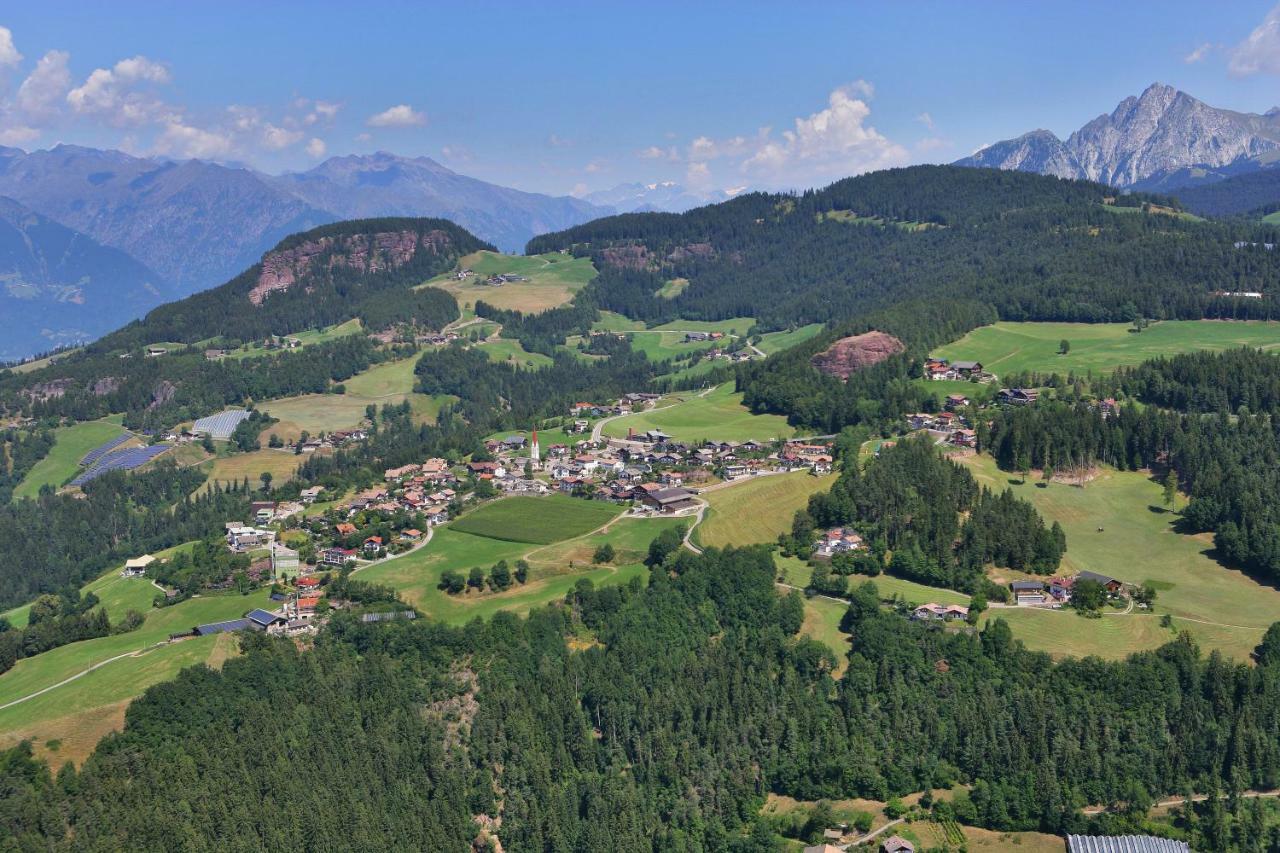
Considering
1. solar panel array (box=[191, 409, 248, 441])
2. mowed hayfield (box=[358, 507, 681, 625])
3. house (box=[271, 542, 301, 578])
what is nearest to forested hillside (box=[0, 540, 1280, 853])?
mowed hayfield (box=[358, 507, 681, 625])

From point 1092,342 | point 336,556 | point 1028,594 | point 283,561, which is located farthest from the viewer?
point 1092,342

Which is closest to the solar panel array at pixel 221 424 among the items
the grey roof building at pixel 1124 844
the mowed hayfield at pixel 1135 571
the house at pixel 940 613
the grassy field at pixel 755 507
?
the grassy field at pixel 755 507

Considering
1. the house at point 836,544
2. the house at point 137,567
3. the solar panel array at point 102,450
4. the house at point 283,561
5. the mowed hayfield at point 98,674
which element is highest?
the solar panel array at point 102,450

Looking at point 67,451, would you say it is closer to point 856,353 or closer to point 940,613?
point 856,353

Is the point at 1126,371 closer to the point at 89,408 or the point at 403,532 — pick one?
the point at 403,532

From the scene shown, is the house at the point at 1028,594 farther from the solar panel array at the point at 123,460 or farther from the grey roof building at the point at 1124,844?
the solar panel array at the point at 123,460

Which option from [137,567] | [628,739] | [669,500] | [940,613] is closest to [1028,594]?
[940,613]
